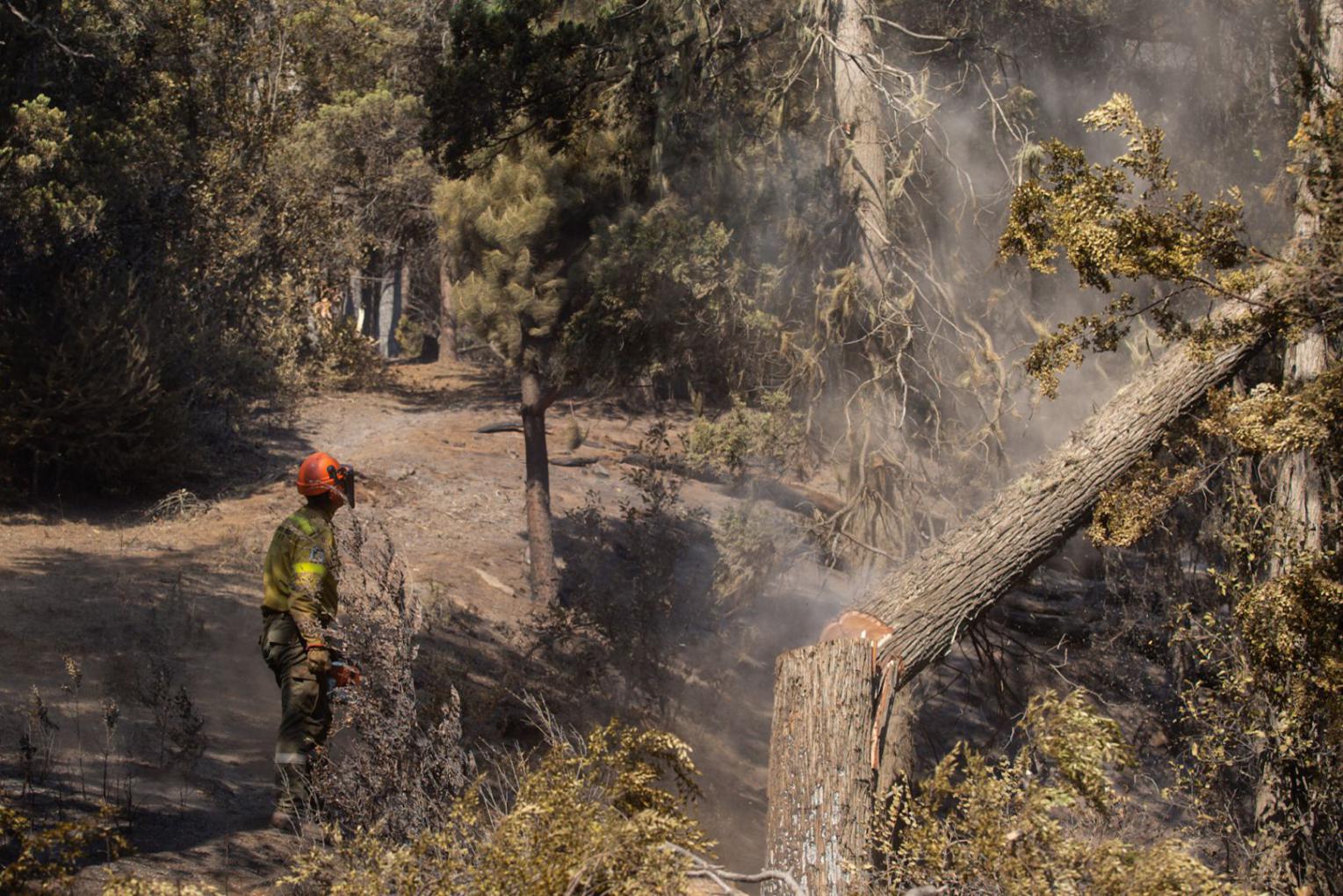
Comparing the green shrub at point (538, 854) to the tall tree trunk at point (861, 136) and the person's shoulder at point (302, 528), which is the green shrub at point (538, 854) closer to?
the person's shoulder at point (302, 528)

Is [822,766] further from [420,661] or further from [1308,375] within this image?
[420,661]

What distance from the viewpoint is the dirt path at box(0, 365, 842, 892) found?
257 inches

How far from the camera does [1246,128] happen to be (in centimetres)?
1363

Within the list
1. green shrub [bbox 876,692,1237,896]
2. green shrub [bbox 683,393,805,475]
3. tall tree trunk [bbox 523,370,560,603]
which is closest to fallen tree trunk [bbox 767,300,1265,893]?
green shrub [bbox 876,692,1237,896]

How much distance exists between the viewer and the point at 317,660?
5910mm

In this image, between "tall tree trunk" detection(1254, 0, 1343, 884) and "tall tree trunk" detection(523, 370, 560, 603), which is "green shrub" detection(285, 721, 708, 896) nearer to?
"tall tree trunk" detection(1254, 0, 1343, 884)

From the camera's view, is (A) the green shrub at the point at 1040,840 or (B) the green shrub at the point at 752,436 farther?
(B) the green shrub at the point at 752,436

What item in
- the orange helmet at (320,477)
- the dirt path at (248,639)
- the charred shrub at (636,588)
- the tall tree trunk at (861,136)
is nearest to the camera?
the orange helmet at (320,477)

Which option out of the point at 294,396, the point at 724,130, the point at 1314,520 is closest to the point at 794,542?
the point at 724,130

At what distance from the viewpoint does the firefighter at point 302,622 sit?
5984mm

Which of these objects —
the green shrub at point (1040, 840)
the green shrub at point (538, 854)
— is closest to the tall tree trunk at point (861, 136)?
the green shrub at point (1040, 840)

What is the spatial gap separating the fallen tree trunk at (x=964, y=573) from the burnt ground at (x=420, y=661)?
62.8 inches

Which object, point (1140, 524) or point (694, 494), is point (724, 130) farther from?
point (694, 494)

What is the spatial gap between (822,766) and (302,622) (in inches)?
101
